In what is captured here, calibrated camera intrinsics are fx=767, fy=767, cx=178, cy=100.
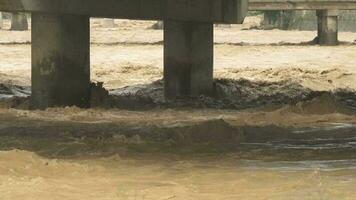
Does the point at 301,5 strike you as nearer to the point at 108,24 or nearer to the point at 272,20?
the point at 272,20

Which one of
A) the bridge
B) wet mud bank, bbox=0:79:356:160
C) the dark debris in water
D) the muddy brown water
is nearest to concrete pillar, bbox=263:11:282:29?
the bridge

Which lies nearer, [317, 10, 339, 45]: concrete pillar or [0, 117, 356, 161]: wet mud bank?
[0, 117, 356, 161]: wet mud bank

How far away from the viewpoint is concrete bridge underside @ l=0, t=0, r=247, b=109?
→ 53.9 ft

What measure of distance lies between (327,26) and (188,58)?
13863mm

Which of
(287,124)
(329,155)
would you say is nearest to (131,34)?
(287,124)

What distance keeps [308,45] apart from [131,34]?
34.3 feet

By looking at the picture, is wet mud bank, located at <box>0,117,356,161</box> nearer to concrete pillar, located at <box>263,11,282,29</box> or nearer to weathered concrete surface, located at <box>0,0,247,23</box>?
weathered concrete surface, located at <box>0,0,247,23</box>

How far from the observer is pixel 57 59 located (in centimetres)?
1650

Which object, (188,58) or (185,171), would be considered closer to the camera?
(185,171)

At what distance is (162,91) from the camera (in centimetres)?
2092

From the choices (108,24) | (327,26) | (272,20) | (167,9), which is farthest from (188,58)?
(272,20)

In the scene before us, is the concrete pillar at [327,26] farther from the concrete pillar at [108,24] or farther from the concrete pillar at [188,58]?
the concrete pillar at [108,24]

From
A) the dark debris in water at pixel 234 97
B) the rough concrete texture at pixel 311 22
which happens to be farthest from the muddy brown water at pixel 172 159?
the rough concrete texture at pixel 311 22

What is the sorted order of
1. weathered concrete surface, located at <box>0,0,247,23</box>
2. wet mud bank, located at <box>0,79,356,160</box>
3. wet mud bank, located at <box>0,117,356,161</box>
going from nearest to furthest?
1. wet mud bank, located at <box>0,117,356,161</box>
2. wet mud bank, located at <box>0,79,356,160</box>
3. weathered concrete surface, located at <box>0,0,247,23</box>
